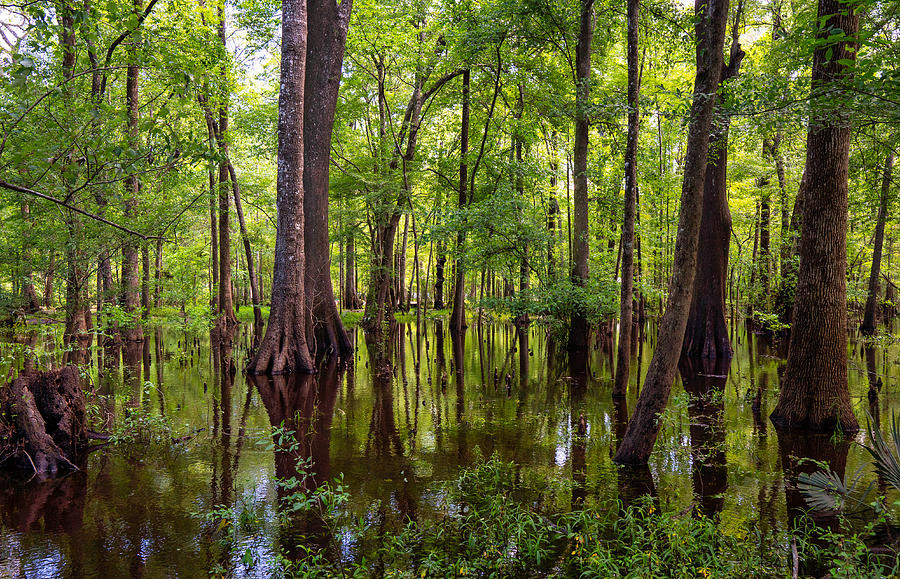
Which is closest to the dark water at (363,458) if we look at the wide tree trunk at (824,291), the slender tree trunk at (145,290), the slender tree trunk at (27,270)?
the wide tree trunk at (824,291)

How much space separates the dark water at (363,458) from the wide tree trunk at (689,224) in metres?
0.97

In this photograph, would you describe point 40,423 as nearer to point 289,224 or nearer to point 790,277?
point 289,224

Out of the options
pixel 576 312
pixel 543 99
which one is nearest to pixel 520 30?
pixel 543 99

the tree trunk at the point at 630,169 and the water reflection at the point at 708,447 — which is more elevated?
the tree trunk at the point at 630,169

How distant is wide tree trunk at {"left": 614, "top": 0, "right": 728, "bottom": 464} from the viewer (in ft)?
17.7

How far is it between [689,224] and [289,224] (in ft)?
28.6

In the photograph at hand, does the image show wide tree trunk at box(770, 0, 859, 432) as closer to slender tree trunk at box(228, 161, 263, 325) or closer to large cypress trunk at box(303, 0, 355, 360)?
large cypress trunk at box(303, 0, 355, 360)

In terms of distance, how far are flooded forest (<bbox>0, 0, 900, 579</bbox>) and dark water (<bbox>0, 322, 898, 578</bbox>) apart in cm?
5

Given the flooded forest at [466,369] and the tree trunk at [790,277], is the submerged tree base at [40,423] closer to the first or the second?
the flooded forest at [466,369]

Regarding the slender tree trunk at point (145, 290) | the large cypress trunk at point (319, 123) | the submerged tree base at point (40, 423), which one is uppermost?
the large cypress trunk at point (319, 123)

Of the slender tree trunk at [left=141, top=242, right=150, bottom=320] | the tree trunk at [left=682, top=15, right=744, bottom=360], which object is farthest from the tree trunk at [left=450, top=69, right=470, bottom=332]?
the slender tree trunk at [left=141, top=242, right=150, bottom=320]

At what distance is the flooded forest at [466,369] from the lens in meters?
3.81

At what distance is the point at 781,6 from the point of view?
18.8 meters

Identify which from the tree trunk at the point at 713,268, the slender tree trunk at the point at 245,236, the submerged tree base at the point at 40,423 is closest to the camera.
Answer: the submerged tree base at the point at 40,423
